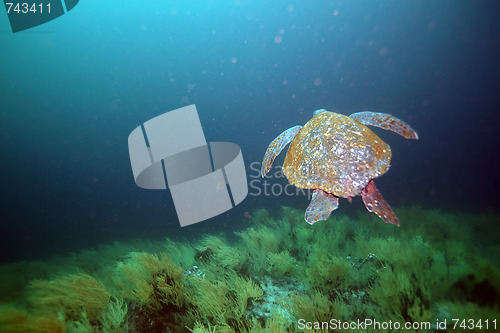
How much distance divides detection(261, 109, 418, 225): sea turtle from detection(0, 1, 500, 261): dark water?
11093mm

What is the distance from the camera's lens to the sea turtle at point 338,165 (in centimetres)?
209

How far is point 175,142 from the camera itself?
17.2 ft

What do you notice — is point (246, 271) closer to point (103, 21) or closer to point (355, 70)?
point (355, 70)

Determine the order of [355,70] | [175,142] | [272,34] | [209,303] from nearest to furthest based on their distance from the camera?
[209,303] → [175,142] → [355,70] → [272,34]

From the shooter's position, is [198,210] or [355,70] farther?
[355,70]

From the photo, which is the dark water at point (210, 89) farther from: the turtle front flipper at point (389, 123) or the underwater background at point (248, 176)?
the turtle front flipper at point (389, 123)

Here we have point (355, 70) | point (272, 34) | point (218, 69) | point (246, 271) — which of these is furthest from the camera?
point (218, 69)

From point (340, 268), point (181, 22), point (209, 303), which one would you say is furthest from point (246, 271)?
point (181, 22)

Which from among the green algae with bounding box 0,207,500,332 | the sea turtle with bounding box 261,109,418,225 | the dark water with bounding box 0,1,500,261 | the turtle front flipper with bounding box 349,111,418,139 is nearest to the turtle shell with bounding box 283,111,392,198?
the sea turtle with bounding box 261,109,418,225

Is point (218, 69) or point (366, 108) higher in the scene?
point (218, 69)

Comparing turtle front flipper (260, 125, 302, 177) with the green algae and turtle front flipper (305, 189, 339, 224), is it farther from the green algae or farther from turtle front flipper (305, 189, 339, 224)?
the green algae

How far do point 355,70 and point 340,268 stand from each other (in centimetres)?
3721

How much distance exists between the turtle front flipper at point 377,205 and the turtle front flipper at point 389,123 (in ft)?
3.23

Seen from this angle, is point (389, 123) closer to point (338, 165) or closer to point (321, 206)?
point (338, 165)
